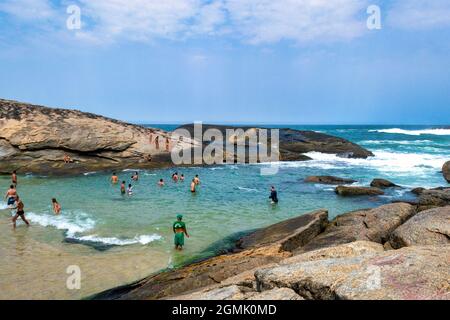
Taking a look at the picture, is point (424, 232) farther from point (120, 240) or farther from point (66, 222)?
point (66, 222)

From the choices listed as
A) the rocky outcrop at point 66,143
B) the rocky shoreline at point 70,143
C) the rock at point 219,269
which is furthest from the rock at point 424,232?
the rocky outcrop at point 66,143

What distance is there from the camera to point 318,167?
4228 centimetres

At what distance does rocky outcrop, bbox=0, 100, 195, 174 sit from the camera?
3544cm

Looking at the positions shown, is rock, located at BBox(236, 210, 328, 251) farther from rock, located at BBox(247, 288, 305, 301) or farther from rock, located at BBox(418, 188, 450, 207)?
rock, located at BBox(418, 188, 450, 207)

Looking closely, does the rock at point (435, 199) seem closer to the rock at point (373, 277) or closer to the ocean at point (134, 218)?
the ocean at point (134, 218)

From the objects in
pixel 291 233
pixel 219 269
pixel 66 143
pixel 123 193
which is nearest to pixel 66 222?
pixel 123 193

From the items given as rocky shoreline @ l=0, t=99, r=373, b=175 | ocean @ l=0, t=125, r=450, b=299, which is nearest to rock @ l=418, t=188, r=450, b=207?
ocean @ l=0, t=125, r=450, b=299

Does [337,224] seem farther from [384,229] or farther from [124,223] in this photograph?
[124,223]

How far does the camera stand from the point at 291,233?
42.7 ft

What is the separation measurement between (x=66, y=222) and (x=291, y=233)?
1125cm

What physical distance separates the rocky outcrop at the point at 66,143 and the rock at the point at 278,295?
31667 mm

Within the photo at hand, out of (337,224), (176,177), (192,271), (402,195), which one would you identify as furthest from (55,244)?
(402,195)

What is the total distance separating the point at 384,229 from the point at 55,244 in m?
12.4

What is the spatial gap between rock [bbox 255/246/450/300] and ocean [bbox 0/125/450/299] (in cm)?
660
